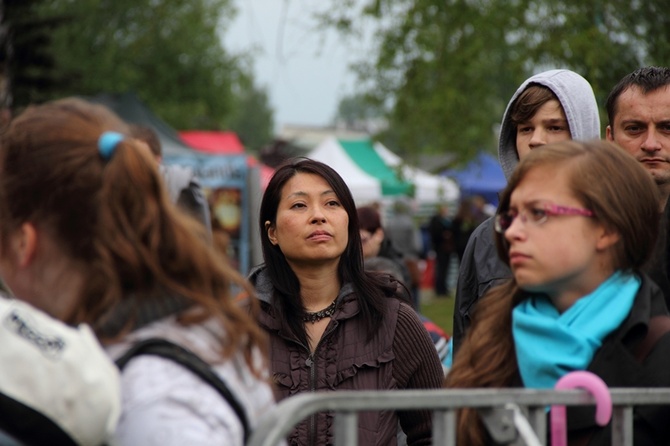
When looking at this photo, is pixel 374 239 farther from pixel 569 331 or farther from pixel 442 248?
pixel 442 248

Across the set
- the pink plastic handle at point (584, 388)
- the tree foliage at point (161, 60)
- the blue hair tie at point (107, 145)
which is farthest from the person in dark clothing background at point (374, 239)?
the tree foliage at point (161, 60)

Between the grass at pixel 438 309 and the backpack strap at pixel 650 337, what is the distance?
511 inches

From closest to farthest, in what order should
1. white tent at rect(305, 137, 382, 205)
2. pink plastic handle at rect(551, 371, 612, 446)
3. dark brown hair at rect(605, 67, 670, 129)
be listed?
1. pink plastic handle at rect(551, 371, 612, 446)
2. dark brown hair at rect(605, 67, 670, 129)
3. white tent at rect(305, 137, 382, 205)

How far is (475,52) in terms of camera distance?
42.5 ft

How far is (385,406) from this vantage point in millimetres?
2008

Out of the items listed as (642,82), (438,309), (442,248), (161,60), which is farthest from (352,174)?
(161,60)

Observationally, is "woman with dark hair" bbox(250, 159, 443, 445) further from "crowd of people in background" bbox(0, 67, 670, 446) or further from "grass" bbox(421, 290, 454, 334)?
"grass" bbox(421, 290, 454, 334)

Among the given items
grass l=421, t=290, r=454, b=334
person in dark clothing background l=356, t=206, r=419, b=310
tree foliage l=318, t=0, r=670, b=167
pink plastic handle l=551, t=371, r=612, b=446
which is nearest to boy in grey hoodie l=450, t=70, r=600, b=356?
pink plastic handle l=551, t=371, r=612, b=446

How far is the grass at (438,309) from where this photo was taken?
55.3ft

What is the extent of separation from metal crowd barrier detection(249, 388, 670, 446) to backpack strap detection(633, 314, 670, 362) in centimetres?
15

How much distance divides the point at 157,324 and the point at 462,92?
40.3 feet

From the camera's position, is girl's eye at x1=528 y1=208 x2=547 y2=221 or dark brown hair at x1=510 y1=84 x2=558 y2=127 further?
dark brown hair at x1=510 y1=84 x2=558 y2=127

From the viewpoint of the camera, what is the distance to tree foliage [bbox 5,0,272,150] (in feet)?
131

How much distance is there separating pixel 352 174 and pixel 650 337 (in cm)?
2041
